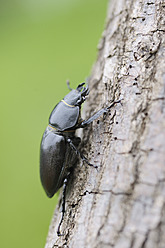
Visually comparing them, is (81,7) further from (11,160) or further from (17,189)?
(17,189)

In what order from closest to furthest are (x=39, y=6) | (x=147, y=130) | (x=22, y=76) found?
(x=147, y=130) < (x=22, y=76) < (x=39, y=6)

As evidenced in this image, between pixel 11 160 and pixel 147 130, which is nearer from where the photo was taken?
pixel 147 130

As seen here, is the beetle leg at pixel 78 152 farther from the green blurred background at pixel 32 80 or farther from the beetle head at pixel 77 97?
the green blurred background at pixel 32 80

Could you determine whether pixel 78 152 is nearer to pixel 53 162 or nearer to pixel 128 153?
pixel 53 162

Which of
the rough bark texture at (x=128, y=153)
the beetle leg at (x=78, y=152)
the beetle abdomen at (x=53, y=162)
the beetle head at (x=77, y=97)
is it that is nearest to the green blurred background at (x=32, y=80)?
the beetle abdomen at (x=53, y=162)

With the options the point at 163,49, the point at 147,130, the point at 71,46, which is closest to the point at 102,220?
the point at 147,130

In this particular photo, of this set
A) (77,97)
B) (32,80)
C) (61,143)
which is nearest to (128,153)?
(61,143)

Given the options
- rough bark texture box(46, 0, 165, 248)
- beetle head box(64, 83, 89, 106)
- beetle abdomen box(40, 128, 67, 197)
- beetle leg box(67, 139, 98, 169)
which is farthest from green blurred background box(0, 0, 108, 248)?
rough bark texture box(46, 0, 165, 248)
